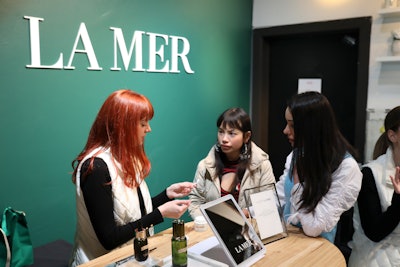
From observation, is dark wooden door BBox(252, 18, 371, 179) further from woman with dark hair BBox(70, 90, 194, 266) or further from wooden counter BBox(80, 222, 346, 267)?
woman with dark hair BBox(70, 90, 194, 266)

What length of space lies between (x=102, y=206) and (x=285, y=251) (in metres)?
0.78

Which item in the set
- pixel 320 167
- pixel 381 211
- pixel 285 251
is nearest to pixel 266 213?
pixel 285 251

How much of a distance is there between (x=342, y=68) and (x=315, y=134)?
7.18 ft

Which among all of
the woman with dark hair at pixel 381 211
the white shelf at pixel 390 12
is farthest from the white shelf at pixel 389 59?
the woman with dark hair at pixel 381 211

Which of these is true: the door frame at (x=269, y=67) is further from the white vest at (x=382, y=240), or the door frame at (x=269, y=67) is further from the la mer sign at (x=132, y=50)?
the white vest at (x=382, y=240)

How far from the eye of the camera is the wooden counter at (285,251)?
1.47 m

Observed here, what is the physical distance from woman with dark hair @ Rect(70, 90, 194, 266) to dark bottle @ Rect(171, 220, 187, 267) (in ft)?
0.91

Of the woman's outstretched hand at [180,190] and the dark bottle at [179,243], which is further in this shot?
the woman's outstretched hand at [180,190]

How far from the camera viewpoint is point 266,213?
1.64 m

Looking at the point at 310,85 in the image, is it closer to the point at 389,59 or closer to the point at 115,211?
the point at 389,59

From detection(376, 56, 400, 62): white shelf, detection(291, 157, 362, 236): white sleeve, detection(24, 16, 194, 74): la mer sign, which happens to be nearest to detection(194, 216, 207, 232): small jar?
detection(291, 157, 362, 236): white sleeve

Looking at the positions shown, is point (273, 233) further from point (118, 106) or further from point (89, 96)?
point (89, 96)

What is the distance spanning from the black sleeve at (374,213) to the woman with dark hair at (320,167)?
218 mm

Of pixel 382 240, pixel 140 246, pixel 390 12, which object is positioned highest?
pixel 390 12
